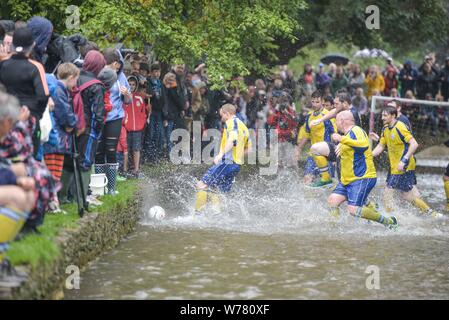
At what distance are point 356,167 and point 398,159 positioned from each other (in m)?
1.92

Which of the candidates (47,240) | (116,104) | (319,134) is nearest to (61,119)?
(47,240)

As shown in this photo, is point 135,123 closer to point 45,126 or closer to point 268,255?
point 268,255

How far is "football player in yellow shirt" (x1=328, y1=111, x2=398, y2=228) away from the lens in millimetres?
13000

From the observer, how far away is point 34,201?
852cm

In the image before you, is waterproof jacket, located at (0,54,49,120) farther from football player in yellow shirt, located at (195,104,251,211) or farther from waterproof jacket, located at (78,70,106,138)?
football player in yellow shirt, located at (195,104,251,211)

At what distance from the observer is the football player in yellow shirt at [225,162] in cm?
1377

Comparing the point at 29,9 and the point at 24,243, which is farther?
the point at 29,9

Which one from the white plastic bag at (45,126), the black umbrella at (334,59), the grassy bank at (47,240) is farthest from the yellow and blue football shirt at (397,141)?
the black umbrella at (334,59)

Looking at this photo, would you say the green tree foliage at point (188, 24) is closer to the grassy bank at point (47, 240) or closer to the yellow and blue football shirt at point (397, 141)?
the yellow and blue football shirt at point (397, 141)

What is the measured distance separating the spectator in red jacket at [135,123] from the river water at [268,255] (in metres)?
0.73

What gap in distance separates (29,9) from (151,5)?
2285 mm

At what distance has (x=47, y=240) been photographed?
8.69m
